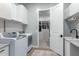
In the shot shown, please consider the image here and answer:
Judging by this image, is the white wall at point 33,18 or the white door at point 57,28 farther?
the white wall at point 33,18

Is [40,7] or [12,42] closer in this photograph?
[12,42]

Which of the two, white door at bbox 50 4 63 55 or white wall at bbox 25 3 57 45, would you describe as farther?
white wall at bbox 25 3 57 45

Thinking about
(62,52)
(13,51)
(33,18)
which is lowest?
(62,52)

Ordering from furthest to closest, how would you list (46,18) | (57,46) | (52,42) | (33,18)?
(46,18) < (33,18) < (52,42) < (57,46)

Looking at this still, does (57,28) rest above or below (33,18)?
below

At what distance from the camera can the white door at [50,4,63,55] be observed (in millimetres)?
3309

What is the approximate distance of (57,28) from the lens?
3588 millimetres

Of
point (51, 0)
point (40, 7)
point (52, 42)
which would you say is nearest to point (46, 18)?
point (40, 7)

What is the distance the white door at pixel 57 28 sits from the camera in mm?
3309

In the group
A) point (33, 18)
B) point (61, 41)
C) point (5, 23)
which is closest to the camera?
point (5, 23)

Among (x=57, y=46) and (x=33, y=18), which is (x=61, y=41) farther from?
(x=33, y=18)

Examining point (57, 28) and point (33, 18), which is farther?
point (33, 18)

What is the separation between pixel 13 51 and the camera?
2.16 meters

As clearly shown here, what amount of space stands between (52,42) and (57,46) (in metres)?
0.43
